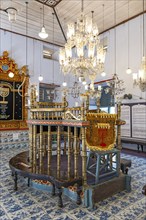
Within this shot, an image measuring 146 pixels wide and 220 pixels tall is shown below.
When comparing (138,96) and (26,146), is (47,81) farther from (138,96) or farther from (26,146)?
(138,96)

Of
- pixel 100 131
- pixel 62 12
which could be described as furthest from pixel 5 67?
pixel 100 131

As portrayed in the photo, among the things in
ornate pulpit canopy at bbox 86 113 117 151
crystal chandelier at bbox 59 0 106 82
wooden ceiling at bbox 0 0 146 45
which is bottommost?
ornate pulpit canopy at bbox 86 113 117 151

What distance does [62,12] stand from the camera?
6691 mm

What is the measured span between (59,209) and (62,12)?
267 inches

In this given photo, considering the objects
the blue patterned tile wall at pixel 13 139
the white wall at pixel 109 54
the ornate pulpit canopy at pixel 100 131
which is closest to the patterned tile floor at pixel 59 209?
the ornate pulpit canopy at pixel 100 131

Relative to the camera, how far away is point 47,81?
8.93m

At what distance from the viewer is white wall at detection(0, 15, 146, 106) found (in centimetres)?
667

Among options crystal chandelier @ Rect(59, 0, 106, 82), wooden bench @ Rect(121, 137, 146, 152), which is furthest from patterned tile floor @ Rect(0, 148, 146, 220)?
crystal chandelier @ Rect(59, 0, 106, 82)

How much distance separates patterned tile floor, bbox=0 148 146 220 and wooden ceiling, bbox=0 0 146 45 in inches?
235

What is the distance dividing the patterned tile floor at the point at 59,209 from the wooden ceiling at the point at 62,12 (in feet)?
19.6

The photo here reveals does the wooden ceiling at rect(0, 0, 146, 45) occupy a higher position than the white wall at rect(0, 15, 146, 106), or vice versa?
the wooden ceiling at rect(0, 0, 146, 45)

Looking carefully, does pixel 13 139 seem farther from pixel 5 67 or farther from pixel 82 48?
pixel 82 48

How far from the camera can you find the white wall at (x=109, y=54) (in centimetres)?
667

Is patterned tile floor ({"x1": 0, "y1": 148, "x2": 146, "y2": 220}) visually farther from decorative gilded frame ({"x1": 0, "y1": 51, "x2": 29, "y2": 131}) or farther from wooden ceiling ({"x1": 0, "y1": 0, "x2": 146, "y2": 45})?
wooden ceiling ({"x1": 0, "y1": 0, "x2": 146, "y2": 45})
